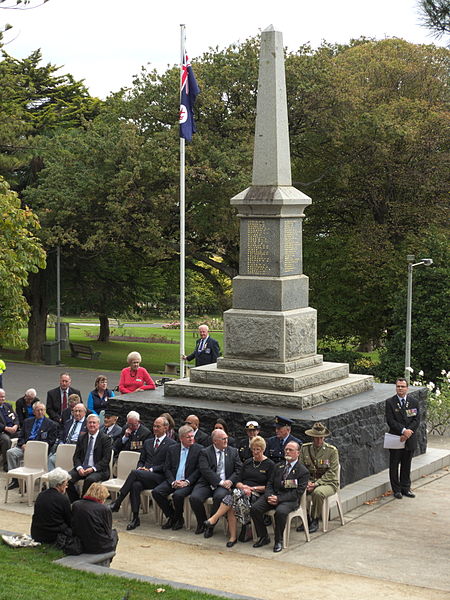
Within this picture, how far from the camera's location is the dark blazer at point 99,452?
1377 cm

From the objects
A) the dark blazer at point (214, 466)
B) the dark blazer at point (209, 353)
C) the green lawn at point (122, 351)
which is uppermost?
the dark blazer at point (209, 353)

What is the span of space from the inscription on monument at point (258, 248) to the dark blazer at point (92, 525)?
628cm

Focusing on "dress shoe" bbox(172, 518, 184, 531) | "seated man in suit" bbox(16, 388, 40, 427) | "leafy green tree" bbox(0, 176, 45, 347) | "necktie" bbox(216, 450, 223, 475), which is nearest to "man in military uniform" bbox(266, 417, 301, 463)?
"necktie" bbox(216, 450, 223, 475)

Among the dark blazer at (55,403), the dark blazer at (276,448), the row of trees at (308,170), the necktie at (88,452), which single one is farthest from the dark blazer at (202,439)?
the row of trees at (308,170)

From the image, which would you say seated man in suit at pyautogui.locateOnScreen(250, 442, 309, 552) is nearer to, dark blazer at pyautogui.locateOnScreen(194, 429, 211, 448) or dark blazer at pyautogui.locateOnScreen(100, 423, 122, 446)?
dark blazer at pyautogui.locateOnScreen(194, 429, 211, 448)

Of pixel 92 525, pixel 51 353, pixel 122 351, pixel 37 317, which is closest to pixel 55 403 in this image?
pixel 92 525

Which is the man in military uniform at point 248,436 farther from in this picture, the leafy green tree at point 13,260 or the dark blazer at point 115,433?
the leafy green tree at point 13,260

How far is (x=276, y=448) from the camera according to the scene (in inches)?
517

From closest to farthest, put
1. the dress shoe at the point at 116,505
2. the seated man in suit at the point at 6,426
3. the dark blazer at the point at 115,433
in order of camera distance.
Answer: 1. the dress shoe at the point at 116,505
2. the dark blazer at the point at 115,433
3. the seated man in suit at the point at 6,426

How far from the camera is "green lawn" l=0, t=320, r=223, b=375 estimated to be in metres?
43.1

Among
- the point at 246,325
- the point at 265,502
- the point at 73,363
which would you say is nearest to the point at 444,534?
the point at 265,502

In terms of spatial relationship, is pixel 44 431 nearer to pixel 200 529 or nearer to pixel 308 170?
pixel 200 529

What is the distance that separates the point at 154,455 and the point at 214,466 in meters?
1.04

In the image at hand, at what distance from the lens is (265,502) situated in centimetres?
1224
